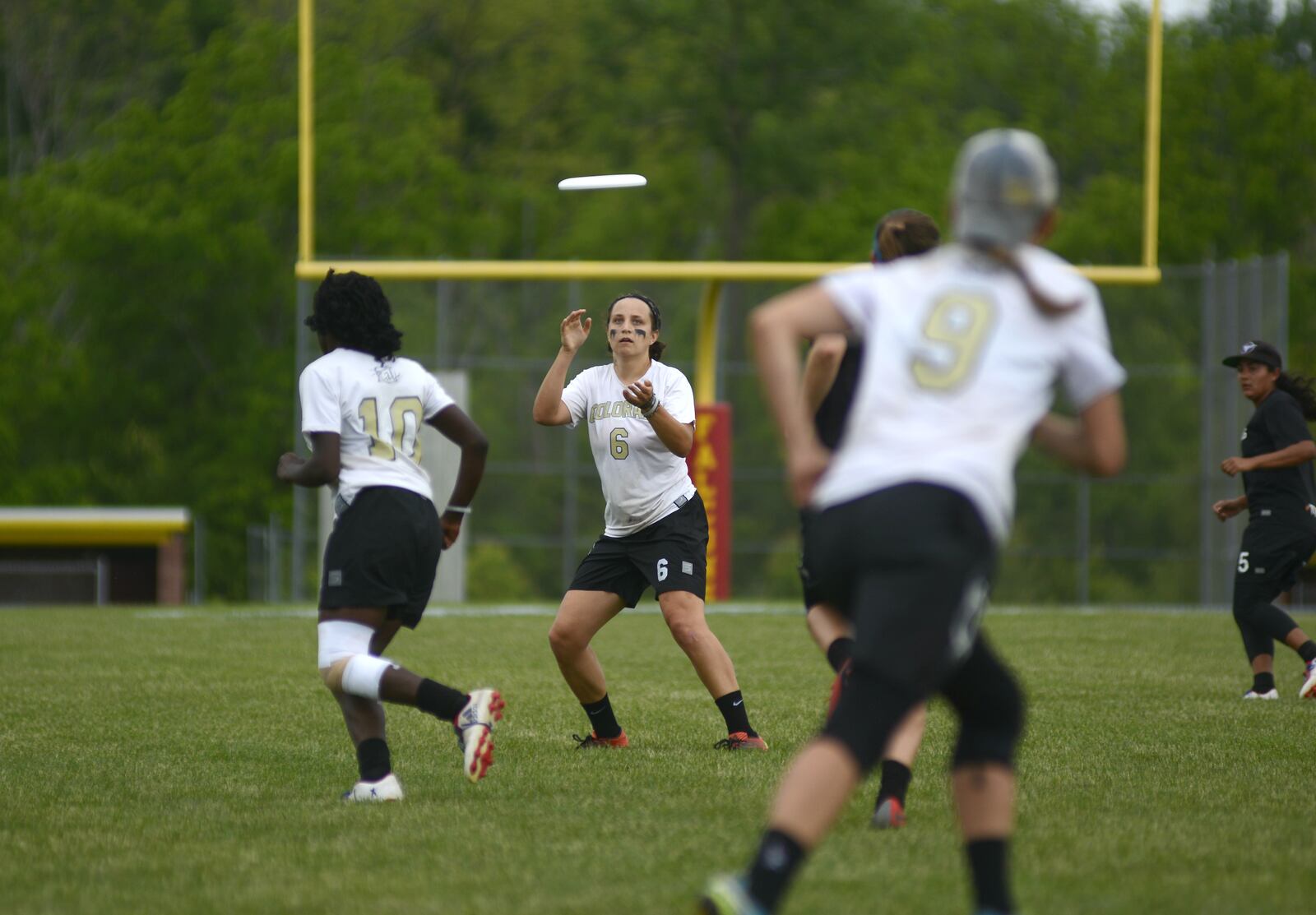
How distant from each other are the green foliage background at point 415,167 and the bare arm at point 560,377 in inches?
1021

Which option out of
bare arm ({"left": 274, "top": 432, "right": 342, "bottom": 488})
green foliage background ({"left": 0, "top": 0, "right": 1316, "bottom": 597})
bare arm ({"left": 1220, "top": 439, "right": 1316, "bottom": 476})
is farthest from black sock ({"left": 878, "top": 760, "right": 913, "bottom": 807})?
green foliage background ({"left": 0, "top": 0, "right": 1316, "bottom": 597})

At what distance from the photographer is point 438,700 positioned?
576 centimetres

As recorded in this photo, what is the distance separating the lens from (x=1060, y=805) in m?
5.96

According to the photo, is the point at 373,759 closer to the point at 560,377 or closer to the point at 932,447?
the point at 560,377

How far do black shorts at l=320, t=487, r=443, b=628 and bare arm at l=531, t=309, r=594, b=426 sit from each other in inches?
48.4

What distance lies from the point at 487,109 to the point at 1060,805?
35.6 m

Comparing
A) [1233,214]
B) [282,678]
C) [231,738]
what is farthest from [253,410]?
[231,738]

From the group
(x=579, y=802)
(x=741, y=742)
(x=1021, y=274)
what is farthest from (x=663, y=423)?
(x=1021, y=274)

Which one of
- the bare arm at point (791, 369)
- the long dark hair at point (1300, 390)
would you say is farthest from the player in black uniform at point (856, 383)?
the long dark hair at point (1300, 390)

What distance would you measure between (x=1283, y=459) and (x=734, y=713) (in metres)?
3.81

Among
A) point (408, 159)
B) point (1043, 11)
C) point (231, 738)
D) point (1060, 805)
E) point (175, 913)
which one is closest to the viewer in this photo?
point (175, 913)

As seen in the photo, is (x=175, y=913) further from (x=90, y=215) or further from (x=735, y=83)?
(x=735, y=83)

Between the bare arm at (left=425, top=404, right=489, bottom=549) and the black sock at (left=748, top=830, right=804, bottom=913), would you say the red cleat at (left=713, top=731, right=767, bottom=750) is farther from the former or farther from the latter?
the black sock at (left=748, top=830, right=804, bottom=913)

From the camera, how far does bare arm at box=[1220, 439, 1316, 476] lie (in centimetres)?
937
